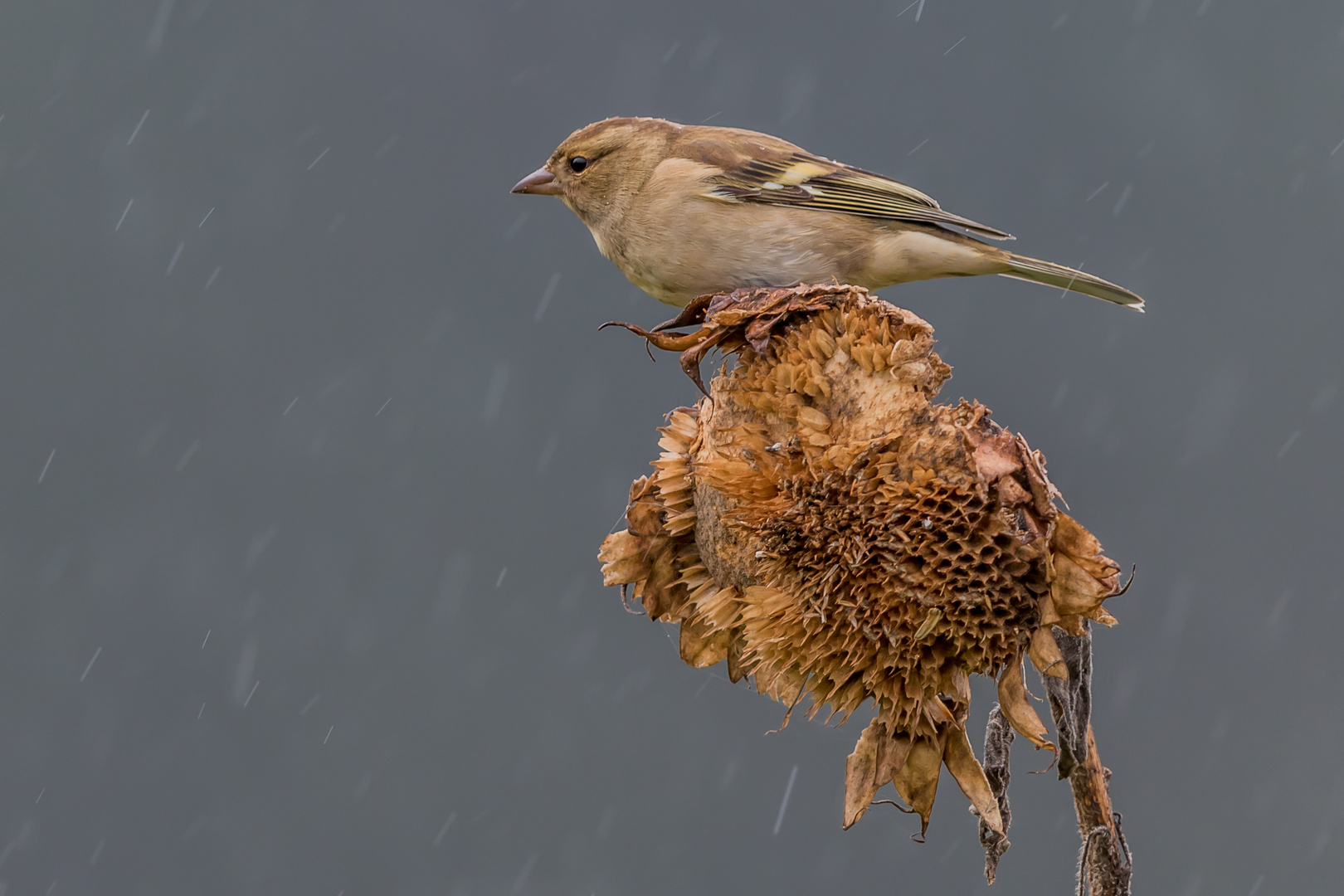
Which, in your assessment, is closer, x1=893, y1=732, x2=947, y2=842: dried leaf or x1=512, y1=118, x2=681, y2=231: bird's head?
x1=893, y1=732, x2=947, y2=842: dried leaf

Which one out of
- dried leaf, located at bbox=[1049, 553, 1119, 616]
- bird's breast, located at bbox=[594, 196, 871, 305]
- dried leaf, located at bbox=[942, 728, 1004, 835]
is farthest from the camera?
bird's breast, located at bbox=[594, 196, 871, 305]

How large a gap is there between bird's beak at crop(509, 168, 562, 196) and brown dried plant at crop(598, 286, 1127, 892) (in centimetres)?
128

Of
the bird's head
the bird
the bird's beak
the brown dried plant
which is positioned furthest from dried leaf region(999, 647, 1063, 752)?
the bird's beak

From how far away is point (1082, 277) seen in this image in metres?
3.45

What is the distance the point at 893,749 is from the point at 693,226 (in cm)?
162

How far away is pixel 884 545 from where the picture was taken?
7.41 feet

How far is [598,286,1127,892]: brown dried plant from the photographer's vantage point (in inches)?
87.7

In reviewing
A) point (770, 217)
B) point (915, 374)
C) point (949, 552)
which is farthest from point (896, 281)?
point (949, 552)

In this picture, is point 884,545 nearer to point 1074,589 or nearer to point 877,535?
point 877,535

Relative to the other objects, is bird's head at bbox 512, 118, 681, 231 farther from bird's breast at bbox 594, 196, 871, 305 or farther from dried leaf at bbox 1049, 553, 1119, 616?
dried leaf at bbox 1049, 553, 1119, 616

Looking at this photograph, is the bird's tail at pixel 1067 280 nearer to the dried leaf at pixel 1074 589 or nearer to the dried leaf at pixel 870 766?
the dried leaf at pixel 1074 589

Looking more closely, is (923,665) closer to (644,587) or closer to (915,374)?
(915,374)

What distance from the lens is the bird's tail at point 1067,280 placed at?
3.40 meters

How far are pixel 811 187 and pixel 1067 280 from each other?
0.82 metres
